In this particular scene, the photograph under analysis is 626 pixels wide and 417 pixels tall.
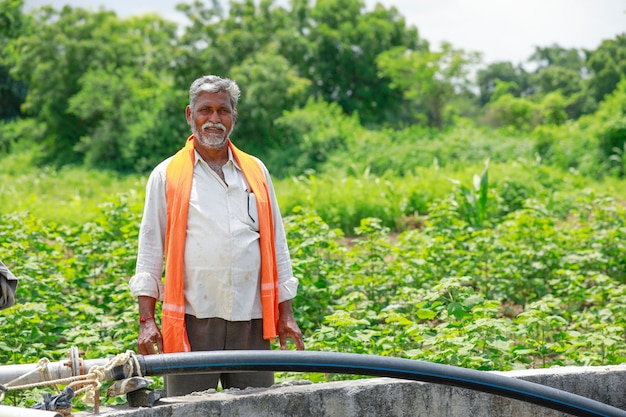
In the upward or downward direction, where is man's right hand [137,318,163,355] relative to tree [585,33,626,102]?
downward

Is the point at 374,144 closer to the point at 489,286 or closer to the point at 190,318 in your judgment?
the point at 489,286

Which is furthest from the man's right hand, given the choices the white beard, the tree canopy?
the tree canopy

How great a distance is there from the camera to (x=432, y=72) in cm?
2311

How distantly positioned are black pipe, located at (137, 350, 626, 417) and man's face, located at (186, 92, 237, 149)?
95 cm

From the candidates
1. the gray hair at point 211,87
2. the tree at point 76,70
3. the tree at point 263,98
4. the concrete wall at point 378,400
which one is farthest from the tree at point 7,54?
the concrete wall at point 378,400

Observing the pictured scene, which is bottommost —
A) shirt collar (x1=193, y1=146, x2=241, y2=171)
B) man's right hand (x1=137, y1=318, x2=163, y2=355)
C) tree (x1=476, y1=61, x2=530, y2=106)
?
man's right hand (x1=137, y1=318, x2=163, y2=355)

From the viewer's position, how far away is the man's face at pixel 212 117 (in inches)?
122

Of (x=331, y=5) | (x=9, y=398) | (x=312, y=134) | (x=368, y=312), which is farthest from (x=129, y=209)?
(x=331, y=5)

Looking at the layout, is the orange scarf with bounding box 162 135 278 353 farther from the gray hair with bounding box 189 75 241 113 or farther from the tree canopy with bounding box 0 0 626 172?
the tree canopy with bounding box 0 0 626 172

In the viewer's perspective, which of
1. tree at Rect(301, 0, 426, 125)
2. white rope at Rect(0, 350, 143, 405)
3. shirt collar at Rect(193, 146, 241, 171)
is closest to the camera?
white rope at Rect(0, 350, 143, 405)

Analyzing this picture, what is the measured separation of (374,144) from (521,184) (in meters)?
6.37

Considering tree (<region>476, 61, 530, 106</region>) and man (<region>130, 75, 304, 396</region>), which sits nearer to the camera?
man (<region>130, 75, 304, 396</region>)

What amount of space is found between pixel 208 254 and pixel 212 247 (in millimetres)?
31

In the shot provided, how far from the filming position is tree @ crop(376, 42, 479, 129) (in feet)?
76.0
